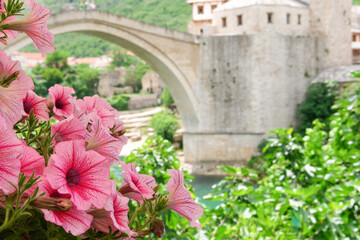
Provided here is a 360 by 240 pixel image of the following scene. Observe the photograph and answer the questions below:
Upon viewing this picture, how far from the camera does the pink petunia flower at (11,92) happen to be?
43 centimetres

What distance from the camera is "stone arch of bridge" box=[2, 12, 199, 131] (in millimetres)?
9625

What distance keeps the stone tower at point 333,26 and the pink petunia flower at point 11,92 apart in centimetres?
1232

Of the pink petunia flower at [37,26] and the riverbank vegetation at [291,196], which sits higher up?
the pink petunia flower at [37,26]

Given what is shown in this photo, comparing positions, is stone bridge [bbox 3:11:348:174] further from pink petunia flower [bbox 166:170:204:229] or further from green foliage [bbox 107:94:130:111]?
green foliage [bbox 107:94:130:111]

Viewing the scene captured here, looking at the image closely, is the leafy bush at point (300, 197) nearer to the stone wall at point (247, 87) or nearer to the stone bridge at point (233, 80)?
the stone bridge at point (233, 80)

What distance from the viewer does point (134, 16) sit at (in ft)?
118

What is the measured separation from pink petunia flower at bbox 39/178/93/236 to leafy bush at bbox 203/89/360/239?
3.49ft

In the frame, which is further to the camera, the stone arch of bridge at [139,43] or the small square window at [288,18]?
the small square window at [288,18]

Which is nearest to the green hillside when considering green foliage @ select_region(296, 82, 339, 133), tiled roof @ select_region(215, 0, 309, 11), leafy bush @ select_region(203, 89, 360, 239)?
tiled roof @ select_region(215, 0, 309, 11)

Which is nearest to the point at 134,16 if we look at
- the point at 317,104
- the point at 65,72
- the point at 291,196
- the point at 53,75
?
the point at 65,72

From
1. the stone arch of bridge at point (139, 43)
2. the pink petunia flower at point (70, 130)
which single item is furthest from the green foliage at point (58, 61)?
the pink petunia flower at point (70, 130)

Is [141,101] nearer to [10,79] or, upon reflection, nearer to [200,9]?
[200,9]

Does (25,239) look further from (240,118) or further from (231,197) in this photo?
(240,118)

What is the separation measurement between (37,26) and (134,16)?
1434 inches
